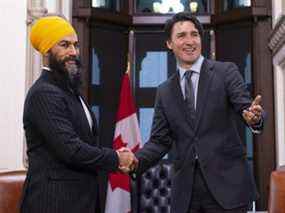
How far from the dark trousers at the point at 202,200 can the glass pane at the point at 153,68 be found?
8.79 feet

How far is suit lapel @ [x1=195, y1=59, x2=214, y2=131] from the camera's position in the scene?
196cm

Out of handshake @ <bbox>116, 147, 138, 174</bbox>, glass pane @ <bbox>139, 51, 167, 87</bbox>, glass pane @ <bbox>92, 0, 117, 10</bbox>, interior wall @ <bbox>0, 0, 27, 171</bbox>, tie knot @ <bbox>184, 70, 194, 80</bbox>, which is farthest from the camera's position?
glass pane @ <bbox>139, 51, 167, 87</bbox>

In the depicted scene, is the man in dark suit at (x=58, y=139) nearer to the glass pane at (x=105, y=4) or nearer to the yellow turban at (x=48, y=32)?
the yellow turban at (x=48, y=32)

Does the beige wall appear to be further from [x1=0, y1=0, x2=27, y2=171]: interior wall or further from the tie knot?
the tie knot

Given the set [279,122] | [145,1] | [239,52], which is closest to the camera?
[279,122]

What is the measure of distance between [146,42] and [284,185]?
224cm

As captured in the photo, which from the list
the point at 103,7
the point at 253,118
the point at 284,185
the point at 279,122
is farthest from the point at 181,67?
the point at 103,7

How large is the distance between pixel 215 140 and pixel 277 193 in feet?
3.55

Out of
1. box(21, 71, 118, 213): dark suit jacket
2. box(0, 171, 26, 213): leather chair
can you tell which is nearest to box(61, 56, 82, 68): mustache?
box(21, 71, 118, 213): dark suit jacket

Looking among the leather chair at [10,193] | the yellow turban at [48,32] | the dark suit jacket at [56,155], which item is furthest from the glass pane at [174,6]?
the dark suit jacket at [56,155]

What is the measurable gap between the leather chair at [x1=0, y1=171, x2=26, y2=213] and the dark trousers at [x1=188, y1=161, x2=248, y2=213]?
4.13ft

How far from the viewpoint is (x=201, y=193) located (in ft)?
6.25

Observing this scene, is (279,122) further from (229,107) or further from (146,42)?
(229,107)

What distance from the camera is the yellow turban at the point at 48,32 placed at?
1924mm
